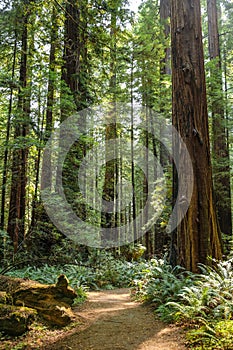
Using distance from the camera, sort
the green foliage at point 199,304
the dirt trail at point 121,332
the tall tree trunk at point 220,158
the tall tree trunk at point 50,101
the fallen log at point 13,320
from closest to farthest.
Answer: the green foliage at point 199,304
the dirt trail at point 121,332
the fallen log at point 13,320
the tall tree trunk at point 50,101
the tall tree trunk at point 220,158

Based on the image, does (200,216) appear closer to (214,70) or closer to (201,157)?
(201,157)

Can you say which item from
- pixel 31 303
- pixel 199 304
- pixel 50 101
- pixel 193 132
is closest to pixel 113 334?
pixel 199 304

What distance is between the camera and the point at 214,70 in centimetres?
1129

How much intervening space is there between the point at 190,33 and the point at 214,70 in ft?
17.1

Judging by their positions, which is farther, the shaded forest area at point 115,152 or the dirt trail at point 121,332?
the shaded forest area at point 115,152

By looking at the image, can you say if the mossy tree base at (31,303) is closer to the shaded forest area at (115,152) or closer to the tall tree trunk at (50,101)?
the shaded forest area at (115,152)

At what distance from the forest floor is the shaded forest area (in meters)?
0.31

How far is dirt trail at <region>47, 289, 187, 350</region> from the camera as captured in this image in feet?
11.3

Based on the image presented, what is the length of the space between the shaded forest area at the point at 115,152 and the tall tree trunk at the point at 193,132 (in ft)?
0.08

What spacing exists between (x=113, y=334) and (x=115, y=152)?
12945 millimetres

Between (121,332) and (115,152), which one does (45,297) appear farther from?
(115,152)

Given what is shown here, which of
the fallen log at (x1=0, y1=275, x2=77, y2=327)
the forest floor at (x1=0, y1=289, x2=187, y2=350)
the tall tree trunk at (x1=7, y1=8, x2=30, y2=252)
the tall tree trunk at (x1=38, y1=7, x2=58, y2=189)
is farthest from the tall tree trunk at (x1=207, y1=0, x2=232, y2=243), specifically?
the fallen log at (x1=0, y1=275, x2=77, y2=327)

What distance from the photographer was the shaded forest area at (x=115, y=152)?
5.89 meters

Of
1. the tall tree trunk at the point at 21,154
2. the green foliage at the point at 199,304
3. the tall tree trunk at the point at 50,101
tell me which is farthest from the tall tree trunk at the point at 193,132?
the tall tree trunk at the point at 21,154
